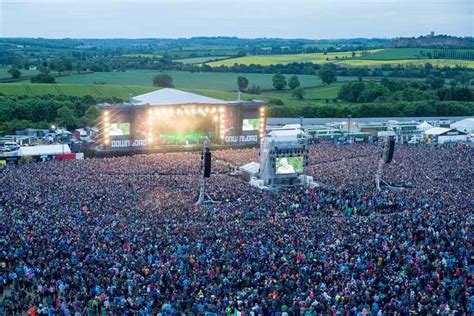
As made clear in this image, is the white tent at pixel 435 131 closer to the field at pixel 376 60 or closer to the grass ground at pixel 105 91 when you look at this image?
the grass ground at pixel 105 91

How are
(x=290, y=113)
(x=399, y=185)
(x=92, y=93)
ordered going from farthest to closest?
1. (x=92, y=93)
2. (x=290, y=113)
3. (x=399, y=185)

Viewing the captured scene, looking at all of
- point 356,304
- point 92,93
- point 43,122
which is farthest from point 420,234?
point 92,93

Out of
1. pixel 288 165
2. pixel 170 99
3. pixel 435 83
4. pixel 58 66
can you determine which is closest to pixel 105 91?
pixel 58 66

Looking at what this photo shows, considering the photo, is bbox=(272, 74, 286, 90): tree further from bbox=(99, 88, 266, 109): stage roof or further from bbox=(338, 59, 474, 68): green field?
bbox=(99, 88, 266, 109): stage roof

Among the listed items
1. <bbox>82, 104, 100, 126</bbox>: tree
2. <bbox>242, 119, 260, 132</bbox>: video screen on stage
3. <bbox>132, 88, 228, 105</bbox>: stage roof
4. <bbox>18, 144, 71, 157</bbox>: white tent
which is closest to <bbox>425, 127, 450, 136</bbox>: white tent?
<bbox>242, 119, 260, 132</bbox>: video screen on stage

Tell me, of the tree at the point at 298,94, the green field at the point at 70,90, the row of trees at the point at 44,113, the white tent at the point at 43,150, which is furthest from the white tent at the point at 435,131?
the green field at the point at 70,90

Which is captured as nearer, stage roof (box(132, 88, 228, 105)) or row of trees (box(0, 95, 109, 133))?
stage roof (box(132, 88, 228, 105))

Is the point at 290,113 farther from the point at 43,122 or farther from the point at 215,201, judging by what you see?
the point at 215,201
